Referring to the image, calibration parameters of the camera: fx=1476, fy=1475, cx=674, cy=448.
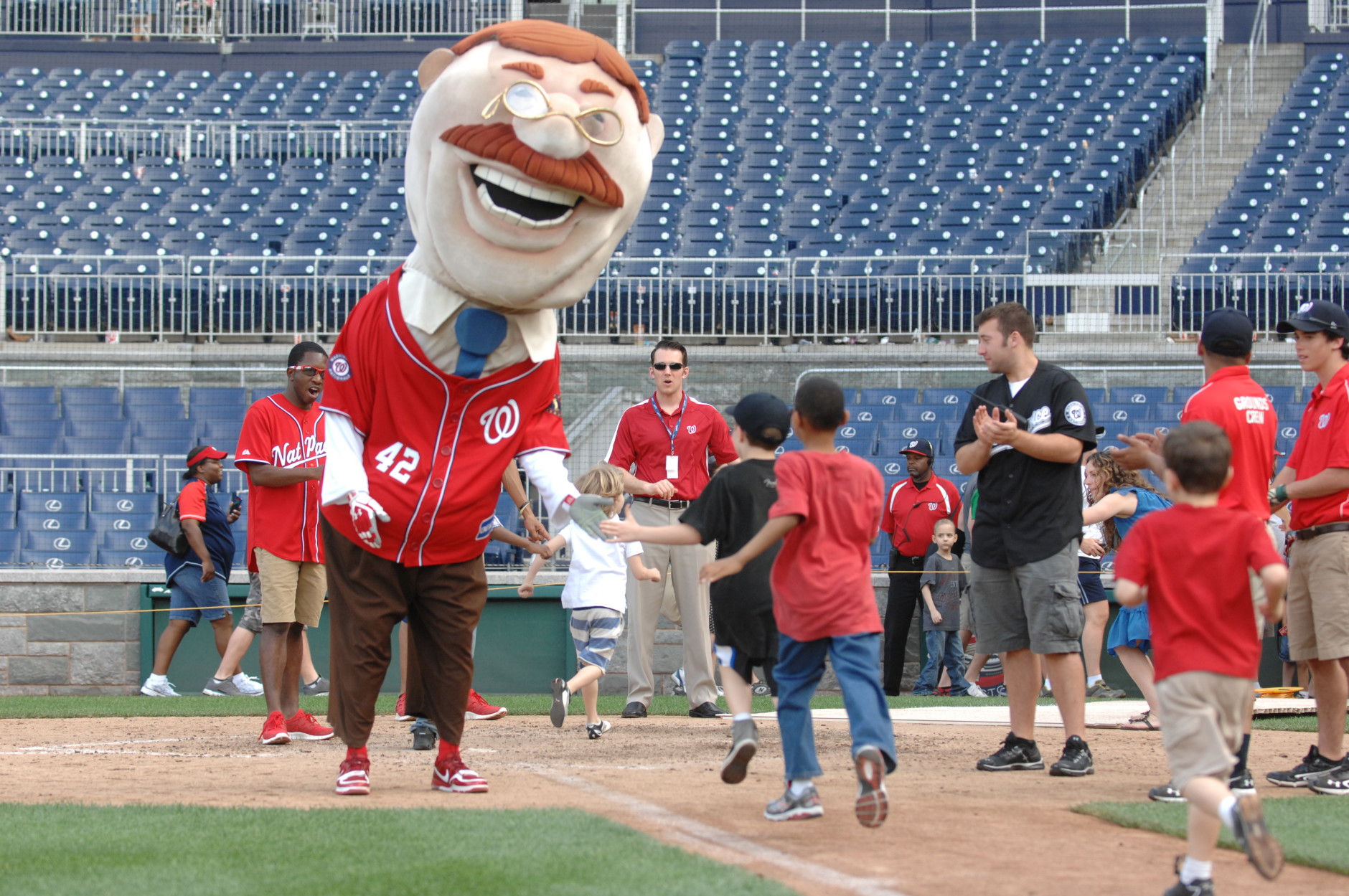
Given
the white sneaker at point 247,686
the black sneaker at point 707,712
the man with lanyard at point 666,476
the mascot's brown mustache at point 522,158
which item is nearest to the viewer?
the mascot's brown mustache at point 522,158

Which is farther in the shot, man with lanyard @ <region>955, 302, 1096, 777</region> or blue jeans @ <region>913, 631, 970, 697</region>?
blue jeans @ <region>913, 631, 970, 697</region>

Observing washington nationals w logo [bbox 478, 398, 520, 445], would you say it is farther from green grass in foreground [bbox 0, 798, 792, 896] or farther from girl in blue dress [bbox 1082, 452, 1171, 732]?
girl in blue dress [bbox 1082, 452, 1171, 732]

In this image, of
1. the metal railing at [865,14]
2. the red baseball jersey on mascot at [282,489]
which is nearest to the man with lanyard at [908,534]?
the red baseball jersey on mascot at [282,489]

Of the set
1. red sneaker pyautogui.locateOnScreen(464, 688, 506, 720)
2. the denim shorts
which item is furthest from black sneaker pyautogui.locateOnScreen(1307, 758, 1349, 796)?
the denim shorts

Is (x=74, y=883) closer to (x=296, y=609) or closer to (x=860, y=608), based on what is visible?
(x=860, y=608)

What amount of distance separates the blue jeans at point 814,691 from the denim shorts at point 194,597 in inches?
284

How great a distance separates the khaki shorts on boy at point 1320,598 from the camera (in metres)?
5.62

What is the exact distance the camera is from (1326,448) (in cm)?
579

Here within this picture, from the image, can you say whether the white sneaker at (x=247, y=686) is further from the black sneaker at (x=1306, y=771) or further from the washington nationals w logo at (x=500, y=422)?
the black sneaker at (x=1306, y=771)

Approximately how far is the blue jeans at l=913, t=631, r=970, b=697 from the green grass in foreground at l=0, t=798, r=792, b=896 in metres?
6.88

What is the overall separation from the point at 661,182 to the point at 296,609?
51.8ft

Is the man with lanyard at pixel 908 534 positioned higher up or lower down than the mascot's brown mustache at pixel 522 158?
lower down

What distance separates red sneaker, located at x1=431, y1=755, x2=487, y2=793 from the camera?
546 centimetres

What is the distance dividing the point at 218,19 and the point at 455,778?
27014mm
